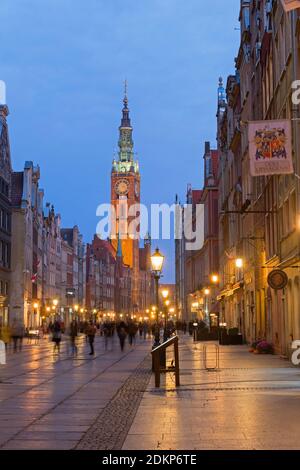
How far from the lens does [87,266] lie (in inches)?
6019

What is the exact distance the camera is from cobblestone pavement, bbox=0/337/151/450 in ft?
39.3

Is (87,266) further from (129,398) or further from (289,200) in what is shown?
(129,398)

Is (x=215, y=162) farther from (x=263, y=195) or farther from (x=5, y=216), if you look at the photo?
(x=263, y=195)

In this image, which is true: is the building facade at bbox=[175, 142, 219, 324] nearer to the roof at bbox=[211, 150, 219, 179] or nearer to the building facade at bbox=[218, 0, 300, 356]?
the roof at bbox=[211, 150, 219, 179]

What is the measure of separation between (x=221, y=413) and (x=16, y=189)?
75650mm

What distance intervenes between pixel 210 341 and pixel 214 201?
3134 cm

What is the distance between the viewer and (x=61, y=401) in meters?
17.3

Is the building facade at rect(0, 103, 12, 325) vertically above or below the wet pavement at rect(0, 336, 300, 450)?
above

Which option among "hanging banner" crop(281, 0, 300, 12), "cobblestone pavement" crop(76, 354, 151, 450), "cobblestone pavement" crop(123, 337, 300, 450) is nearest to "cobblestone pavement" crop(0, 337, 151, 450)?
"cobblestone pavement" crop(76, 354, 151, 450)

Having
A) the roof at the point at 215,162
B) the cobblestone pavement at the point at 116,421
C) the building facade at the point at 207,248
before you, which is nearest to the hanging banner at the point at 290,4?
the cobblestone pavement at the point at 116,421

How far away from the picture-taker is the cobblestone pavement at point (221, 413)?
11.1m

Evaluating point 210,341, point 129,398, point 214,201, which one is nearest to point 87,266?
point 214,201

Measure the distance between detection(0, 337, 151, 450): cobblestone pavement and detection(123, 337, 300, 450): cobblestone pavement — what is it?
53 cm

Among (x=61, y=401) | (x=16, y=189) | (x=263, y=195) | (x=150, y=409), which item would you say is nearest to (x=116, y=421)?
(x=150, y=409)
